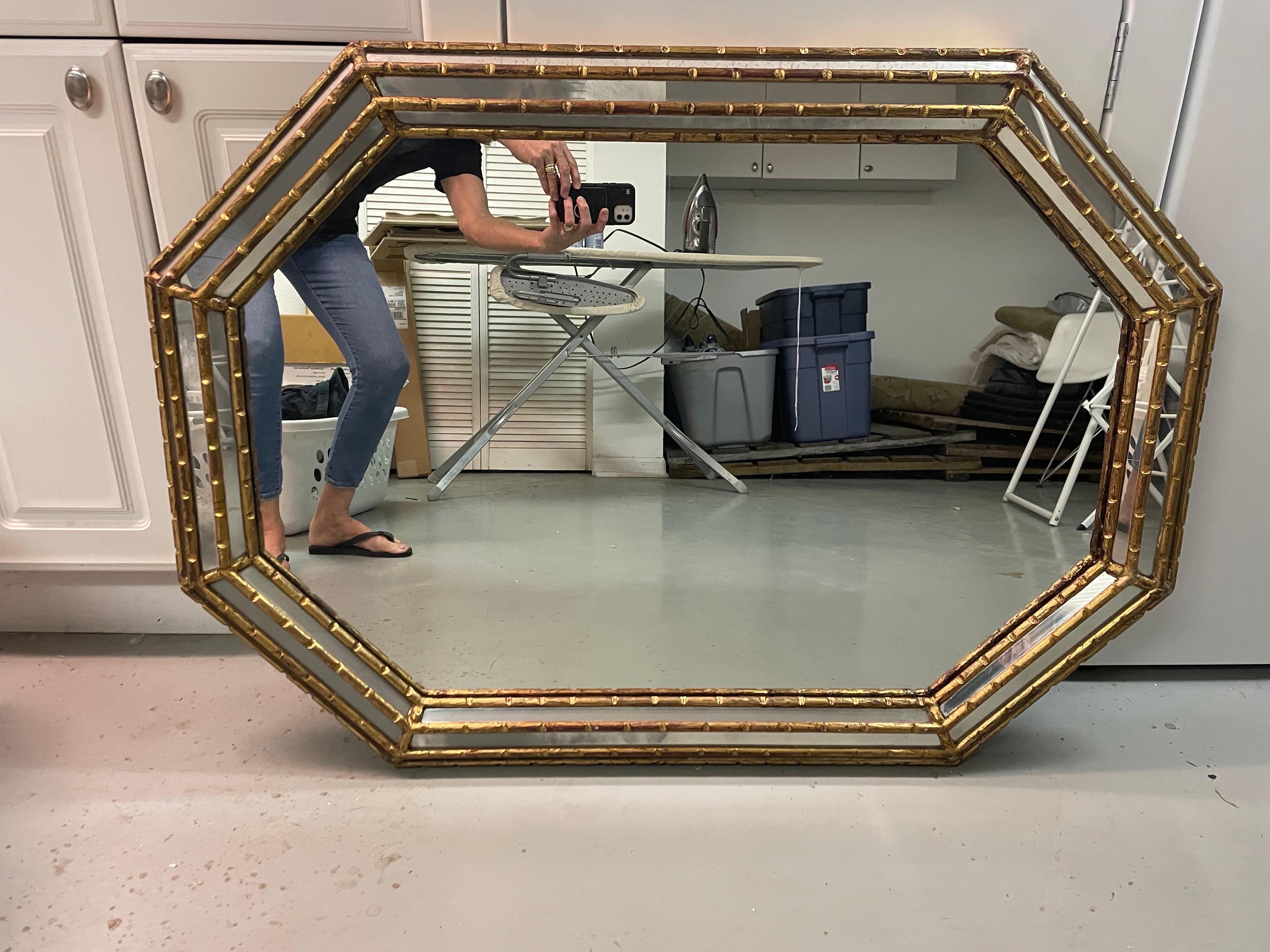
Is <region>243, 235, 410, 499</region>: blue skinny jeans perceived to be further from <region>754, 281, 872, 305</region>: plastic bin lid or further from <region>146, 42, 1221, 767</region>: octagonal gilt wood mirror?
<region>754, 281, 872, 305</region>: plastic bin lid

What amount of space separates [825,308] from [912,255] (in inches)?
5.3

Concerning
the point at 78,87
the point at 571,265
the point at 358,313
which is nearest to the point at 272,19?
the point at 78,87

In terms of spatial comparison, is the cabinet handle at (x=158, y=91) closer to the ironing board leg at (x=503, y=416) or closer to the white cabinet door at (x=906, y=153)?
the ironing board leg at (x=503, y=416)

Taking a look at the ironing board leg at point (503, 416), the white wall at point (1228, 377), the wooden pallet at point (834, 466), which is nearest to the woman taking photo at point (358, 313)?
the ironing board leg at point (503, 416)

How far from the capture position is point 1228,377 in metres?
0.96

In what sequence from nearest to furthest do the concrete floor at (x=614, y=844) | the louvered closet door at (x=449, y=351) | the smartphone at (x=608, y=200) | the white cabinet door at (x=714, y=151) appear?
the concrete floor at (x=614, y=844) < the white cabinet door at (x=714, y=151) < the smartphone at (x=608, y=200) < the louvered closet door at (x=449, y=351)

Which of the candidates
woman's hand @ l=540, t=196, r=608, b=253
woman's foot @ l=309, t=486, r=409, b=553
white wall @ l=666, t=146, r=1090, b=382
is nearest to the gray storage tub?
white wall @ l=666, t=146, r=1090, b=382

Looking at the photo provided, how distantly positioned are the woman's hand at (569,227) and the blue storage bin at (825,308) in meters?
0.29

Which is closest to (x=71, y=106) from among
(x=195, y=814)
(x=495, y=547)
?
(x=495, y=547)

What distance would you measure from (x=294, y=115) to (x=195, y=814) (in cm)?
80

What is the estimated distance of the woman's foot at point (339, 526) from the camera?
952mm

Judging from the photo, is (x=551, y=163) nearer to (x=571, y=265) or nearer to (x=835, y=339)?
(x=571, y=265)

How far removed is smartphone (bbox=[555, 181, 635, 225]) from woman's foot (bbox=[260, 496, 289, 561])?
0.54 meters

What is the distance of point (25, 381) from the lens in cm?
103
